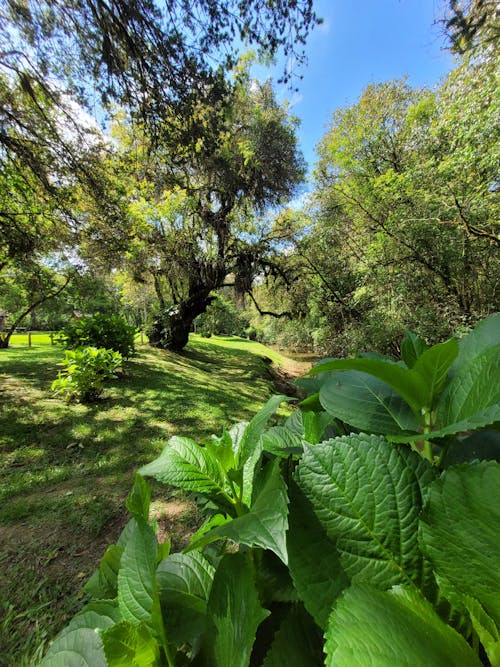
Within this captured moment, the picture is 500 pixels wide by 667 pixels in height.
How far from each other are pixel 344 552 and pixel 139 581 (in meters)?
0.29

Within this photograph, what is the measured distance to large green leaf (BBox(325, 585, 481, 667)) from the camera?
228 mm

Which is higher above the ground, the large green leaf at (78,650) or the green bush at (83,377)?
the large green leaf at (78,650)

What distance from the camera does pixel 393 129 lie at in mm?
8961

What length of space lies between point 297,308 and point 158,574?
36.2ft

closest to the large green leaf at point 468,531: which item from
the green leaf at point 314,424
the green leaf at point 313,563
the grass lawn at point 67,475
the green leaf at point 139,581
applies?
the green leaf at point 313,563

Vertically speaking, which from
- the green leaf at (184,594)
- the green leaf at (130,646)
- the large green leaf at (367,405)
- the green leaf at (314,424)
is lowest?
the green leaf at (184,594)

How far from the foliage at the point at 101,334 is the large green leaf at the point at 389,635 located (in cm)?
749

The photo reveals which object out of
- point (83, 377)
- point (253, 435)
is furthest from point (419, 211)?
point (83, 377)

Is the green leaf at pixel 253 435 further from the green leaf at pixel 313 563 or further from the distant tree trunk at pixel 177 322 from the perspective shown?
the distant tree trunk at pixel 177 322

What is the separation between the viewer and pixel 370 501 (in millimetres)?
349

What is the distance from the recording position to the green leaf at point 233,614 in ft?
1.05

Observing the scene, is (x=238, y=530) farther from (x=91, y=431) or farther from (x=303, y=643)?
(x=91, y=431)

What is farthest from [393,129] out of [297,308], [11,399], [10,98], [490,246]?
[11,399]

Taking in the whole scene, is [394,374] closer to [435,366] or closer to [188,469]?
[435,366]
